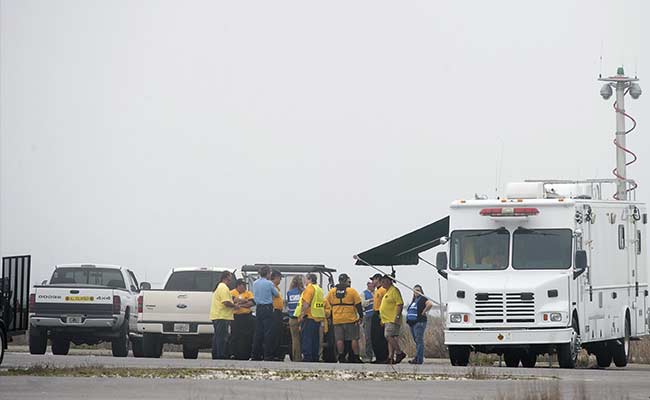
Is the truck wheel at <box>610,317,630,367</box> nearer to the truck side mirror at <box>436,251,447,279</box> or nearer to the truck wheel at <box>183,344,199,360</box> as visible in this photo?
the truck side mirror at <box>436,251,447,279</box>

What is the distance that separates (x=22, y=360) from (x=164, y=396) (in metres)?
8.71

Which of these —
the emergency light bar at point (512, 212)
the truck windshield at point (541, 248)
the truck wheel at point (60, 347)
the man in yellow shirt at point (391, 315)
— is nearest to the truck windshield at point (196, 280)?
the truck wheel at point (60, 347)

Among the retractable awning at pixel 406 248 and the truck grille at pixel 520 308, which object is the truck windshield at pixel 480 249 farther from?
the retractable awning at pixel 406 248

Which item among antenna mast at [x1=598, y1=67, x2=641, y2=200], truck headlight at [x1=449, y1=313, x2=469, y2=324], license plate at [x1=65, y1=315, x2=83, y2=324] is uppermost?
antenna mast at [x1=598, y1=67, x2=641, y2=200]

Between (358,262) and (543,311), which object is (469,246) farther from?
(358,262)

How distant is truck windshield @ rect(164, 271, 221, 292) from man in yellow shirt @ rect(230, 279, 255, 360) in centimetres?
243

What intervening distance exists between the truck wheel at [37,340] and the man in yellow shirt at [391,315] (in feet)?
23.9

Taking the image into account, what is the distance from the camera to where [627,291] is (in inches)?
1241

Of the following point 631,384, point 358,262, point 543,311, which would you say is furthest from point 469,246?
point 631,384

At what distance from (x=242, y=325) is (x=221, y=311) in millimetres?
653

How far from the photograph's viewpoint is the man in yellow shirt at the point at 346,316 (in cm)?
3027

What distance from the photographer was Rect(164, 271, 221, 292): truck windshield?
3312cm

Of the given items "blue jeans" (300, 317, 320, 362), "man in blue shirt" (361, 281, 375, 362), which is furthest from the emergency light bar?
"man in blue shirt" (361, 281, 375, 362)

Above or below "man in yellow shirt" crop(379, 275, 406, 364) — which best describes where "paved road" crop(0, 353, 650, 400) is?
below
